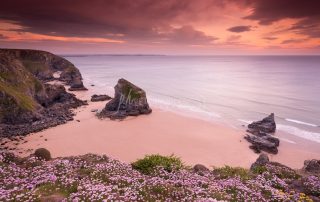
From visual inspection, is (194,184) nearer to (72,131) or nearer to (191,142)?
(191,142)

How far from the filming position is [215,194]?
12039 millimetres

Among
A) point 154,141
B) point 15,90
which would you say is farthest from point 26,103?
point 154,141

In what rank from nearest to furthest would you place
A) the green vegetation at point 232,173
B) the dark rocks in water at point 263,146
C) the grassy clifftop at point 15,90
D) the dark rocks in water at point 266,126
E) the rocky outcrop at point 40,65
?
the green vegetation at point 232,173 < the dark rocks in water at point 263,146 < the grassy clifftop at point 15,90 < the dark rocks in water at point 266,126 < the rocky outcrop at point 40,65

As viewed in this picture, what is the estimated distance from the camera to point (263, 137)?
131ft

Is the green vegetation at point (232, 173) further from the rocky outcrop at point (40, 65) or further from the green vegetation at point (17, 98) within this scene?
the rocky outcrop at point (40, 65)

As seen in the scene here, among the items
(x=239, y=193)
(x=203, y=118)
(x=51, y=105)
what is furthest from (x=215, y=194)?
(x=51, y=105)

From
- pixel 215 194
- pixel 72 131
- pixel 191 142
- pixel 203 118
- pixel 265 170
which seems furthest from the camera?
pixel 203 118

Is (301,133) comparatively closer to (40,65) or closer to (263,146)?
A: (263,146)

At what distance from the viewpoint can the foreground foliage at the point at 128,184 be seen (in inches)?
434

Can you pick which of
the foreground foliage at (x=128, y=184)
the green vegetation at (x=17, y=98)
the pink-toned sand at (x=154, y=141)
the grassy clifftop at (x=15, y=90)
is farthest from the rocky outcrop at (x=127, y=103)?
the foreground foliage at (x=128, y=184)

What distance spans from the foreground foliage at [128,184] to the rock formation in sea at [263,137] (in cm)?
2114

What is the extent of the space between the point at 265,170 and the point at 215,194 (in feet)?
22.1

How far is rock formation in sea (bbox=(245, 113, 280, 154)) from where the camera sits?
36.6 meters

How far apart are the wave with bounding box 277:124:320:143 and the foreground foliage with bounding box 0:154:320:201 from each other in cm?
3215
